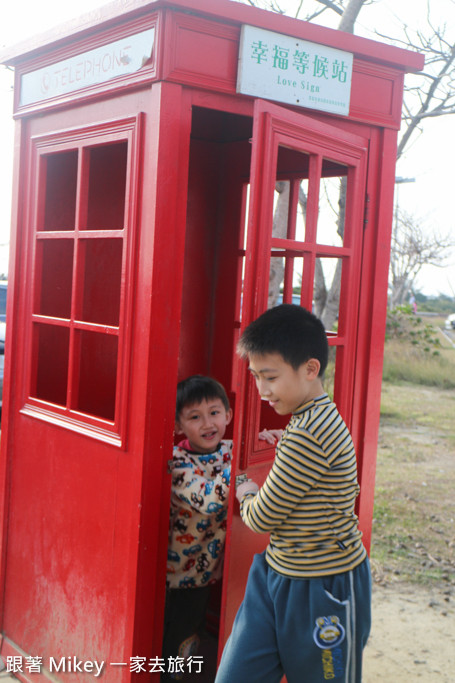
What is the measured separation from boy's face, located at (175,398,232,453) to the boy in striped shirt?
77 centimetres

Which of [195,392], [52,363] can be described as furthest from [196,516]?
[52,363]

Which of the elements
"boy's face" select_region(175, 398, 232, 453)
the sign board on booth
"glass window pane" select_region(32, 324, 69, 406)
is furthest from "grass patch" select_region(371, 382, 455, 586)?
the sign board on booth

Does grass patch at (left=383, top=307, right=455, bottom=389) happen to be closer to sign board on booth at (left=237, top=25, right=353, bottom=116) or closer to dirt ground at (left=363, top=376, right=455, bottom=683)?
dirt ground at (left=363, top=376, right=455, bottom=683)

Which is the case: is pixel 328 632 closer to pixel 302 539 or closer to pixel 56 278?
pixel 302 539

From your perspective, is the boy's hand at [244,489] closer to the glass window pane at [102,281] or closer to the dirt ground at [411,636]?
the glass window pane at [102,281]

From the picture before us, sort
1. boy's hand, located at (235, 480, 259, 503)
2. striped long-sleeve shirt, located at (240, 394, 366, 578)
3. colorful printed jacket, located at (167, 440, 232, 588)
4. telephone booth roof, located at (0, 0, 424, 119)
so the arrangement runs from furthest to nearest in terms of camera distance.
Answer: colorful printed jacket, located at (167, 440, 232, 588), telephone booth roof, located at (0, 0, 424, 119), boy's hand, located at (235, 480, 259, 503), striped long-sleeve shirt, located at (240, 394, 366, 578)

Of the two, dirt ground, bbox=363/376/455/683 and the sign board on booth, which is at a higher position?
the sign board on booth

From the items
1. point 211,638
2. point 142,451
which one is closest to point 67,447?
point 142,451

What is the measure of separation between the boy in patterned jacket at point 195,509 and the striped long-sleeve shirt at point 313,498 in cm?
63

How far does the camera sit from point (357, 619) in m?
1.99

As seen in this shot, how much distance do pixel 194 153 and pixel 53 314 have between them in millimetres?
A: 1074

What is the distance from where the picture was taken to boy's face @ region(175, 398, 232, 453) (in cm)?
283

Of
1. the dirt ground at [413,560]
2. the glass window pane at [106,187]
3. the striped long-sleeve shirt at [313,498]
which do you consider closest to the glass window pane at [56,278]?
the glass window pane at [106,187]

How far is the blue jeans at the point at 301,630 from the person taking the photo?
76.7 inches
